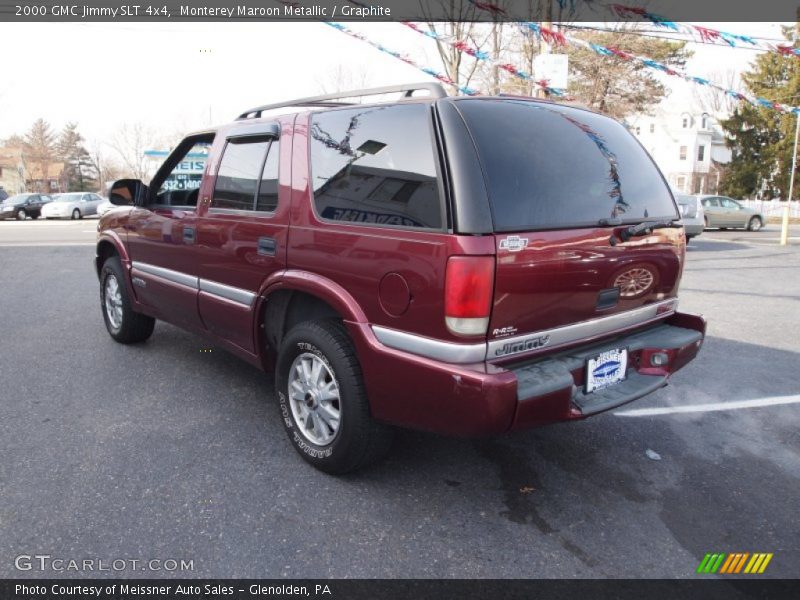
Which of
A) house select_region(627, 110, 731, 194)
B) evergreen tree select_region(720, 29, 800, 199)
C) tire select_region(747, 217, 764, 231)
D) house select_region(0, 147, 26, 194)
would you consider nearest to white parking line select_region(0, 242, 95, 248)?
tire select_region(747, 217, 764, 231)

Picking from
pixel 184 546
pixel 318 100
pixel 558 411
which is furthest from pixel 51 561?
pixel 318 100

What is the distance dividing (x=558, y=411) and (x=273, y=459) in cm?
159

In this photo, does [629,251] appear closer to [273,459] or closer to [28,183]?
[273,459]

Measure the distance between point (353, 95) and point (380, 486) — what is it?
2.07m

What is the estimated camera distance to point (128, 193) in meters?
4.67

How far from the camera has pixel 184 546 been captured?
2400 millimetres

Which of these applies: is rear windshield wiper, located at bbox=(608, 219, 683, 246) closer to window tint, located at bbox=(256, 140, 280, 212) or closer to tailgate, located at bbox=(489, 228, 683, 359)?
tailgate, located at bbox=(489, 228, 683, 359)

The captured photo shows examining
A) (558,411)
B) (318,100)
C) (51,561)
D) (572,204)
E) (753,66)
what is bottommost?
(51,561)

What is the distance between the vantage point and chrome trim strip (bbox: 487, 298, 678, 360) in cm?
247

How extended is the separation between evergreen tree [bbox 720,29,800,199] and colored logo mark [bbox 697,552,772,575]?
39131 mm

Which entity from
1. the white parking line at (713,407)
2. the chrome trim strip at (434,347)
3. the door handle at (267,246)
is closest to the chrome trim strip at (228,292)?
the door handle at (267,246)

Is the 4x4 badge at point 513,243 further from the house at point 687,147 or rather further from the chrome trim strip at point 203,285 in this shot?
the house at point 687,147

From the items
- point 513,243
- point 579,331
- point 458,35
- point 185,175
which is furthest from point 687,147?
point 513,243
